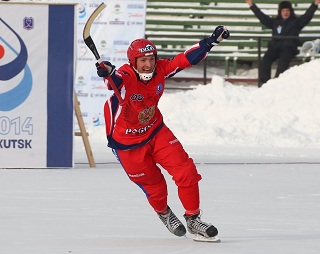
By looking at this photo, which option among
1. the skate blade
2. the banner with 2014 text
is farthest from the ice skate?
the banner with 2014 text

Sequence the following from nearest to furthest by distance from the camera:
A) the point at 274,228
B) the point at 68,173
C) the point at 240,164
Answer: the point at 274,228
the point at 68,173
the point at 240,164

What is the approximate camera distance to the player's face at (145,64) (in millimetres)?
8141

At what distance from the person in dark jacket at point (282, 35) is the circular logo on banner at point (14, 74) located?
693 centimetres

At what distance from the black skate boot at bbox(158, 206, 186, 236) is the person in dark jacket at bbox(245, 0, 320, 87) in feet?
36.1

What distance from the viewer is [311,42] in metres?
20.2

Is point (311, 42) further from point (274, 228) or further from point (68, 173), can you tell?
point (274, 228)

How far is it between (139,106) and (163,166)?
44 centimetres

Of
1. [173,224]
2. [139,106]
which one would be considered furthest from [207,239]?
[139,106]

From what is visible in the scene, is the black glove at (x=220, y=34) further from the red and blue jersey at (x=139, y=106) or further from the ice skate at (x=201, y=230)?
the ice skate at (x=201, y=230)

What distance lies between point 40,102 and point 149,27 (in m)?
10.5

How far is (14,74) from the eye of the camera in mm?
12805

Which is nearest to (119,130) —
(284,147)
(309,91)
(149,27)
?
(284,147)

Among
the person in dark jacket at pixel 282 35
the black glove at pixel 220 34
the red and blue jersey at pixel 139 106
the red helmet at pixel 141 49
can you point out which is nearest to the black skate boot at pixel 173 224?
the red and blue jersey at pixel 139 106

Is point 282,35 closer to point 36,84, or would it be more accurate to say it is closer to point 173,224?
point 36,84
